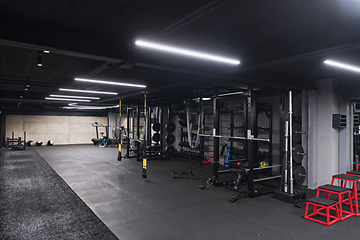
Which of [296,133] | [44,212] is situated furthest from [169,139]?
[44,212]

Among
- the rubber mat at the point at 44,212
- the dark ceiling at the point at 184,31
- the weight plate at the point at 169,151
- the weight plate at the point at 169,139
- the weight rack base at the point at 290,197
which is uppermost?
the dark ceiling at the point at 184,31

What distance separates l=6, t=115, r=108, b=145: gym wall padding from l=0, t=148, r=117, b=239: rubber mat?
10.3 meters

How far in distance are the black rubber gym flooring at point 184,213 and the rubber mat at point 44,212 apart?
5 cm

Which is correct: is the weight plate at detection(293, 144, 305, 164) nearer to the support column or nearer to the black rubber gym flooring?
the black rubber gym flooring

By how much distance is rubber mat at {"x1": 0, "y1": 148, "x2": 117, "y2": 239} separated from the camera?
3.02 meters

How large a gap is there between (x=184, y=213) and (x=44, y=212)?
2.36m

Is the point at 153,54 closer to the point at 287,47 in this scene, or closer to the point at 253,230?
the point at 287,47

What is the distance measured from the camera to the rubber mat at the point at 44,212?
9.90ft

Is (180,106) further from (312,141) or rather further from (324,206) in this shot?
(324,206)

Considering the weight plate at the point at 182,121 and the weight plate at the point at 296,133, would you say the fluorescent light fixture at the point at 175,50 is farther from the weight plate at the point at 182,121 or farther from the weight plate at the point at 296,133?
the weight plate at the point at 182,121

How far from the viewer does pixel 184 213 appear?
375 centimetres

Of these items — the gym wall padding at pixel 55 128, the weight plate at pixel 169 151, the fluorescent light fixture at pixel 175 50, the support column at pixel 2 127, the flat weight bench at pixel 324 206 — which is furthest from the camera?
the gym wall padding at pixel 55 128

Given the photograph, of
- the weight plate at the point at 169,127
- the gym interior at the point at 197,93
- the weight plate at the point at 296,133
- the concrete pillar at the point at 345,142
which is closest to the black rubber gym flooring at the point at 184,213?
the gym interior at the point at 197,93

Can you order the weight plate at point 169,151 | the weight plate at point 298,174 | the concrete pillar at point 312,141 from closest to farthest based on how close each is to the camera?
the weight plate at point 298,174 < the concrete pillar at point 312,141 < the weight plate at point 169,151
